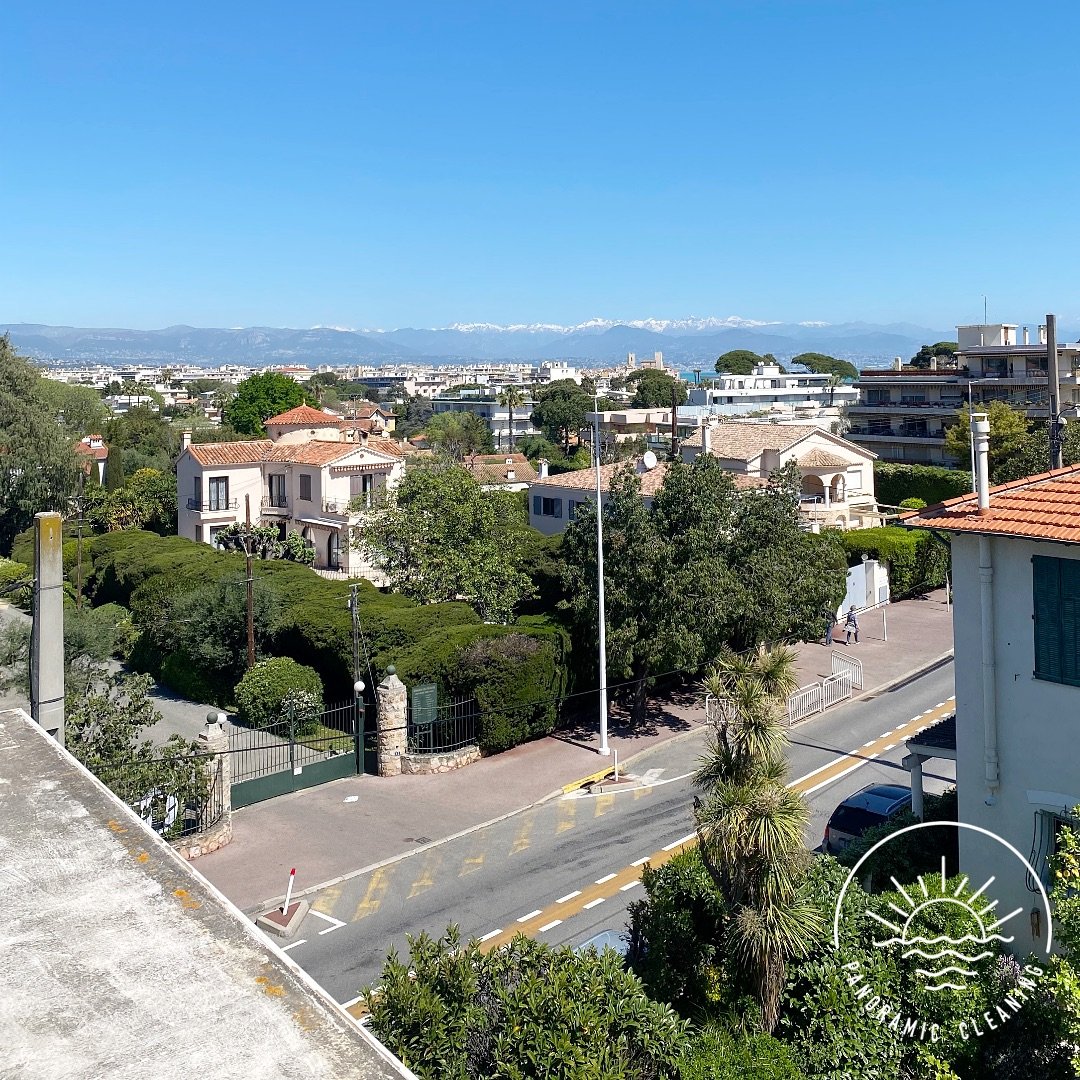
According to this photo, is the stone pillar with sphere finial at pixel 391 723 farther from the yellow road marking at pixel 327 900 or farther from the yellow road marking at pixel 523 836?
the yellow road marking at pixel 327 900

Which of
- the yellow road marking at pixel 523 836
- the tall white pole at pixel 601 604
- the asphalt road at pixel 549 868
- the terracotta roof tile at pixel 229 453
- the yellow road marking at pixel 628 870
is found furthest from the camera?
the terracotta roof tile at pixel 229 453

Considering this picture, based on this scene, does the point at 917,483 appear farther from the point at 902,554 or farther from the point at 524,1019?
the point at 524,1019

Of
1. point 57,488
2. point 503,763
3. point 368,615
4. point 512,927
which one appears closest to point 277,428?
point 57,488

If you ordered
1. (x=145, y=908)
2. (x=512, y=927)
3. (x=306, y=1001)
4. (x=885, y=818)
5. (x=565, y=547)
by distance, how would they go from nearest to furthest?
(x=306, y=1001)
(x=145, y=908)
(x=512, y=927)
(x=885, y=818)
(x=565, y=547)

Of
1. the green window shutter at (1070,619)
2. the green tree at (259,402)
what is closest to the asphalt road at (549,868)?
the green window shutter at (1070,619)

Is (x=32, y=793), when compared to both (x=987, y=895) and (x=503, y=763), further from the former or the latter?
(x=503, y=763)

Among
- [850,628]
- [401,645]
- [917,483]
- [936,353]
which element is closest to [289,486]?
[401,645]

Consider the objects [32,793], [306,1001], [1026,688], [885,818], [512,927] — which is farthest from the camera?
[885,818]
